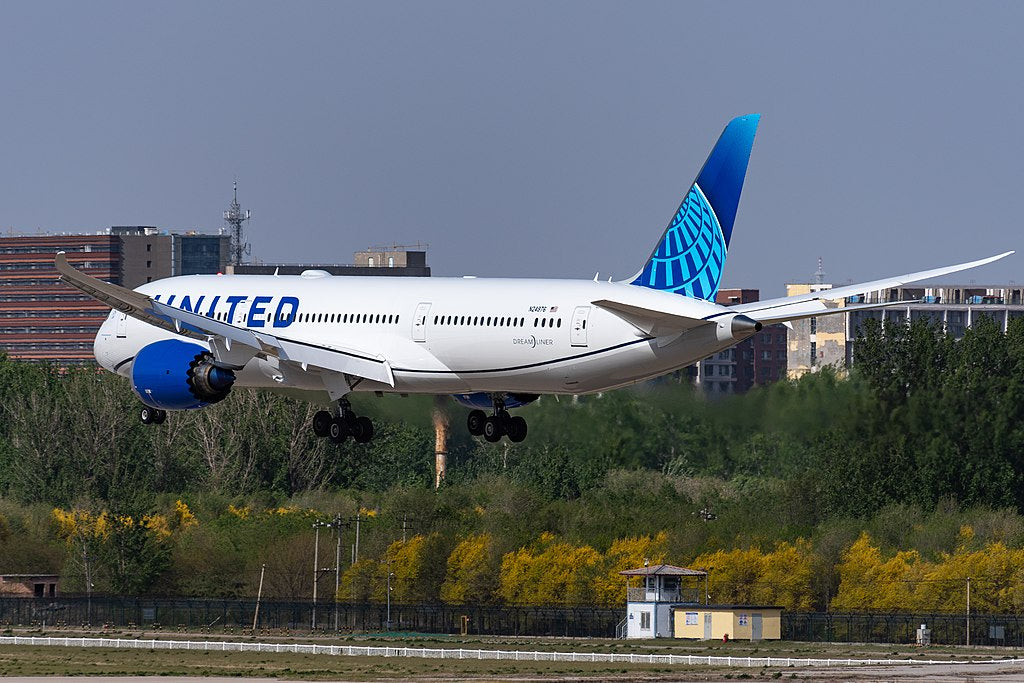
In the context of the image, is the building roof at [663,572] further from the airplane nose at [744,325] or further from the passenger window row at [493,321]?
the airplane nose at [744,325]

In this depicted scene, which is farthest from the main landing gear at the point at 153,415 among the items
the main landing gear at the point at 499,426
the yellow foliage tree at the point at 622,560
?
the yellow foliage tree at the point at 622,560

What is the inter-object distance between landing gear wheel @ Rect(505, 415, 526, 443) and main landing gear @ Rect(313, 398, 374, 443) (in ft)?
15.4

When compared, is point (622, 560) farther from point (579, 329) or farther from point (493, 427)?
point (579, 329)

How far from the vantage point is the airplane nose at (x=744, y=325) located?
6247 cm

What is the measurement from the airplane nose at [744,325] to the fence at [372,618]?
61952 mm

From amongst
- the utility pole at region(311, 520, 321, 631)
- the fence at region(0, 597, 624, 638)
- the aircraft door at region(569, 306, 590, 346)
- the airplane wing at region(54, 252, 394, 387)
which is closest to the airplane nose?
the aircraft door at region(569, 306, 590, 346)

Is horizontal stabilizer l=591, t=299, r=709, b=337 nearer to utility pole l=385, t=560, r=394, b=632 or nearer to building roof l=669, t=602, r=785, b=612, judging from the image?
building roof l=669, t=602, r=785, b=612

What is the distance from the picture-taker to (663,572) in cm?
12312

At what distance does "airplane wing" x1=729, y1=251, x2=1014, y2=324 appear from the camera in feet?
204

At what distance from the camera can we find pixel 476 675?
304 ft

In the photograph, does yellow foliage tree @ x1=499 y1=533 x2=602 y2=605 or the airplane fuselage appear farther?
yellow foliage tree @ x1=499 y1=533 x2=602 y2=605

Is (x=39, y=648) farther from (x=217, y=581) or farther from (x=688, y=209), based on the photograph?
(x=688, y=209)

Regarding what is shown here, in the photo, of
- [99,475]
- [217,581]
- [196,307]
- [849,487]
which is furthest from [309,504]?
[196,307]

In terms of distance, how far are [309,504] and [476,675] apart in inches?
2030
